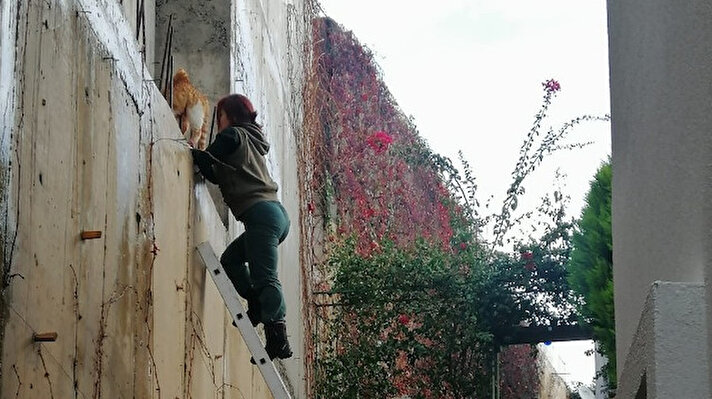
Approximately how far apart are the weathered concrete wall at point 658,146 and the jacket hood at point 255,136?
6.25 feet

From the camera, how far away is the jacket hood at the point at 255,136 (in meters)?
5.00

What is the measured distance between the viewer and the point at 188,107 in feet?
17.4

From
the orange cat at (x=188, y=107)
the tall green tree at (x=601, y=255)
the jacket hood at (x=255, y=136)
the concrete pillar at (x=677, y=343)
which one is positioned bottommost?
the concrete pillar at (x=677, y=343)

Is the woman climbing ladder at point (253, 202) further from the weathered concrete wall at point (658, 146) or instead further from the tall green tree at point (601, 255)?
the weathered concrete wall at point (658, 146)

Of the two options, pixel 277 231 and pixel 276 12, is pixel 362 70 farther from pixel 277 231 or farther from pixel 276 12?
pixel 277 231

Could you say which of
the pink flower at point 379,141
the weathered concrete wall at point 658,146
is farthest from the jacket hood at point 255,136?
the pink flower at point 379,141

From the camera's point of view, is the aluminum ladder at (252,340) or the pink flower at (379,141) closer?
the aluminum ladder at (252,340)

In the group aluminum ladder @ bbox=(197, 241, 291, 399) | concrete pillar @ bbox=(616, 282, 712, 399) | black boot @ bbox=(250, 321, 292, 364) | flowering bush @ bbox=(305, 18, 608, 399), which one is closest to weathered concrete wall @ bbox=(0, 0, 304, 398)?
aluminum ladder @ bbox=(197, 241, 291, 399)

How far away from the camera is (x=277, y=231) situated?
5.00 metres

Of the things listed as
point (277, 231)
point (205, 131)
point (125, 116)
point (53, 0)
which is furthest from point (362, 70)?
point (53, 0)

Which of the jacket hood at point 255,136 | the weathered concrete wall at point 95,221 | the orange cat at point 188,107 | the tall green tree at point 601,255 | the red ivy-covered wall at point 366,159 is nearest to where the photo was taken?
the weathered concrete wall at point 95,221

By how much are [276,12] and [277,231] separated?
375 cm

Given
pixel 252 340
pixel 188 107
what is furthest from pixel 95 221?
pixel 188 107

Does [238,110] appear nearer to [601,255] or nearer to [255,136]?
[255,136]
